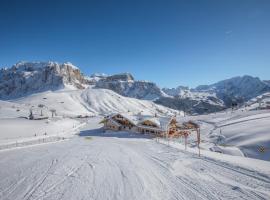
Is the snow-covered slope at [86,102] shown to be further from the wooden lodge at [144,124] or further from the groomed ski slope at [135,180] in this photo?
the groomed ski slope at [135,180]

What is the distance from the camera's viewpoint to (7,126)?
45.8 metres

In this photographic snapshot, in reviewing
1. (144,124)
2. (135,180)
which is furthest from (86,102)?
(135,180)

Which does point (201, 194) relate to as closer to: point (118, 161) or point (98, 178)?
point (98, 178)

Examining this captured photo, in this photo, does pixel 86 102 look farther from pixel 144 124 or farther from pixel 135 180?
pixel 135 180

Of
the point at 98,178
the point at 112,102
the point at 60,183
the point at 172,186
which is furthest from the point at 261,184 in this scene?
→ the point at 112,102

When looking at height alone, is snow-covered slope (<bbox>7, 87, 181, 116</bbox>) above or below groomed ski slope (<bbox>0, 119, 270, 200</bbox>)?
above

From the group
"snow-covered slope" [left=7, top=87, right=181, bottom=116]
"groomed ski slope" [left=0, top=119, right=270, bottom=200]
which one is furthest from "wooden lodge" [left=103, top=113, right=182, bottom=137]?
"snow-covered slope" [left=7, top=87, right=181, bottom=116]

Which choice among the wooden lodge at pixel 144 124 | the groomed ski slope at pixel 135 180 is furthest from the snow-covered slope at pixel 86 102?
the groomed ski slope at pixel 135 180

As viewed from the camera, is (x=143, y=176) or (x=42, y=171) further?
(x=42, y=171)

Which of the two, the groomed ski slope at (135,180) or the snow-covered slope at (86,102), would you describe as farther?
the snow-covered slope at (86,102)

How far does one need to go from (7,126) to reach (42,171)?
38.7m

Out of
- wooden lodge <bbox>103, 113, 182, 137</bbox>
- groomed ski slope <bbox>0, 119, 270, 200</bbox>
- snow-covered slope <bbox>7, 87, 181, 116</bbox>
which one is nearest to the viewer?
groomed ski slope <bbox>0, 119, 270, 200</bbox>

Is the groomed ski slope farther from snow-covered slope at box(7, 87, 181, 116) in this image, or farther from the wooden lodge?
snow-covered slope at box(7, 87, 181, 116)

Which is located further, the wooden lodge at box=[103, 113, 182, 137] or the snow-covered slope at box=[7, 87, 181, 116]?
the snow-covered slope at box=[7, 87, 181, 116]
